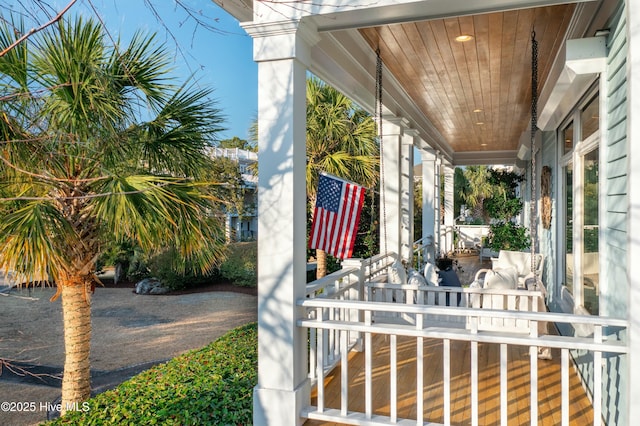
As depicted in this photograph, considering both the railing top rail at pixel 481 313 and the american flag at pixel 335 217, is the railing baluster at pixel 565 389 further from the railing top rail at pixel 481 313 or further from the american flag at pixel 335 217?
the american flag at pixel 335 217

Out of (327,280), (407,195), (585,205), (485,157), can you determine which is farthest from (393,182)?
(485,157)

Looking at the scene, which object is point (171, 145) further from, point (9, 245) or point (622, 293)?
point (622, 293)

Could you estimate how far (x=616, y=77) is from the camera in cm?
275

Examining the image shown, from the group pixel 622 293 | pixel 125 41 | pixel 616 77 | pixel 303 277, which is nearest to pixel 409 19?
pixel 616 77

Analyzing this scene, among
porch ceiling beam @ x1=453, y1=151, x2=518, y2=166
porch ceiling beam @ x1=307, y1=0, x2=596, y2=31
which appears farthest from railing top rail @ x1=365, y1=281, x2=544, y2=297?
porch ceiling beam @ x1=453, y1=151, x2=518, y2=166

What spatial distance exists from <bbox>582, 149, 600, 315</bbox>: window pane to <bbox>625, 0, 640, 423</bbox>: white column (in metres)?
1.27

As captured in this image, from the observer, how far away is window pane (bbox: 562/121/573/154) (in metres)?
4.96

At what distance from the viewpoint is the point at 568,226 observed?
205 inches

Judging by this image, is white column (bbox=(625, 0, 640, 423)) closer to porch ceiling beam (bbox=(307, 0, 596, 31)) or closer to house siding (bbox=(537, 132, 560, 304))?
porch ceiling beam (bbox=(307, 0, 596, 31))

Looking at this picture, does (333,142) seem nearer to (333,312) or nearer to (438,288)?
(438,288)

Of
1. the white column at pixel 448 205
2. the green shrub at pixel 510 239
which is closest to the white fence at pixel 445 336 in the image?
the green shrub at pixel 510 239

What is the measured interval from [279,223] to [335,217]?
3.02ft

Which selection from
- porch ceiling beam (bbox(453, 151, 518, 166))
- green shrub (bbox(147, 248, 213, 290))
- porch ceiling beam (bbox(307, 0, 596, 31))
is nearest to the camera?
porch ceiling beam (bbox(307, 0, 596, 31))

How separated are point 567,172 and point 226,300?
11117mm
